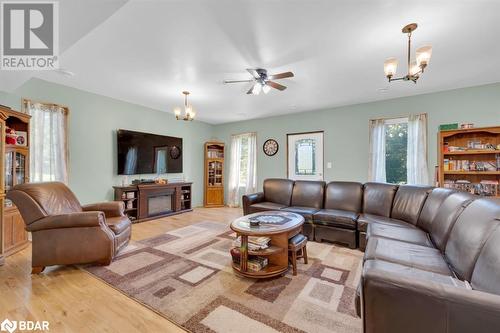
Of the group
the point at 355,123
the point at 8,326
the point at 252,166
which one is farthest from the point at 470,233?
the point at 252,166

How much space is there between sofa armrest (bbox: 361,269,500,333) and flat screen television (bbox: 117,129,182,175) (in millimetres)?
4741

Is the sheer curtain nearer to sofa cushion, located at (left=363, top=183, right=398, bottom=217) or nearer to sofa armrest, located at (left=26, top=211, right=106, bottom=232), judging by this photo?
sofa cushion, located at (left=363, top=183, right=398, bottom=217)

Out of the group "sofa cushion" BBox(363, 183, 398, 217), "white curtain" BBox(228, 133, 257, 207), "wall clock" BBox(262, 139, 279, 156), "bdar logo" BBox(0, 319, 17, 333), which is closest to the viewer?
"bdar logo" BBox(0, 319, 17, 333)

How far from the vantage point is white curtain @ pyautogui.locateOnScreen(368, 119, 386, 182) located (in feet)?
14.3

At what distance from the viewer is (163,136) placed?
5223 mm

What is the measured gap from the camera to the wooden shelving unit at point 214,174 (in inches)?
249

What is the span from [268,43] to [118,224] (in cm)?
286

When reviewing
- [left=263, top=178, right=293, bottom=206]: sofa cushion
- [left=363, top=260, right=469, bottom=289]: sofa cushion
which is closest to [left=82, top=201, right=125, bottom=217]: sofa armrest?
[left=263, top=178, right=293, bottom=206]: sofa cushion

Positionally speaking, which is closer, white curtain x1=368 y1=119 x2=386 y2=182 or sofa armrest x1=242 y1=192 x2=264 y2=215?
sofa armrest x1=242 y1=192 x2=264 y2=215

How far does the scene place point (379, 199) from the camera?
3258mm

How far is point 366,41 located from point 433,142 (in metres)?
2.85

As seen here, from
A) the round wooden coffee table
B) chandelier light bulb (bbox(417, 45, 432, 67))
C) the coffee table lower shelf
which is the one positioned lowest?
the coffee table lower shelf

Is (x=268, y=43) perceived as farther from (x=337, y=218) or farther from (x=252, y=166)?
(x=252, y=166)

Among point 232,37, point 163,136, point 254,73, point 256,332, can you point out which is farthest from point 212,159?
point 256,332
